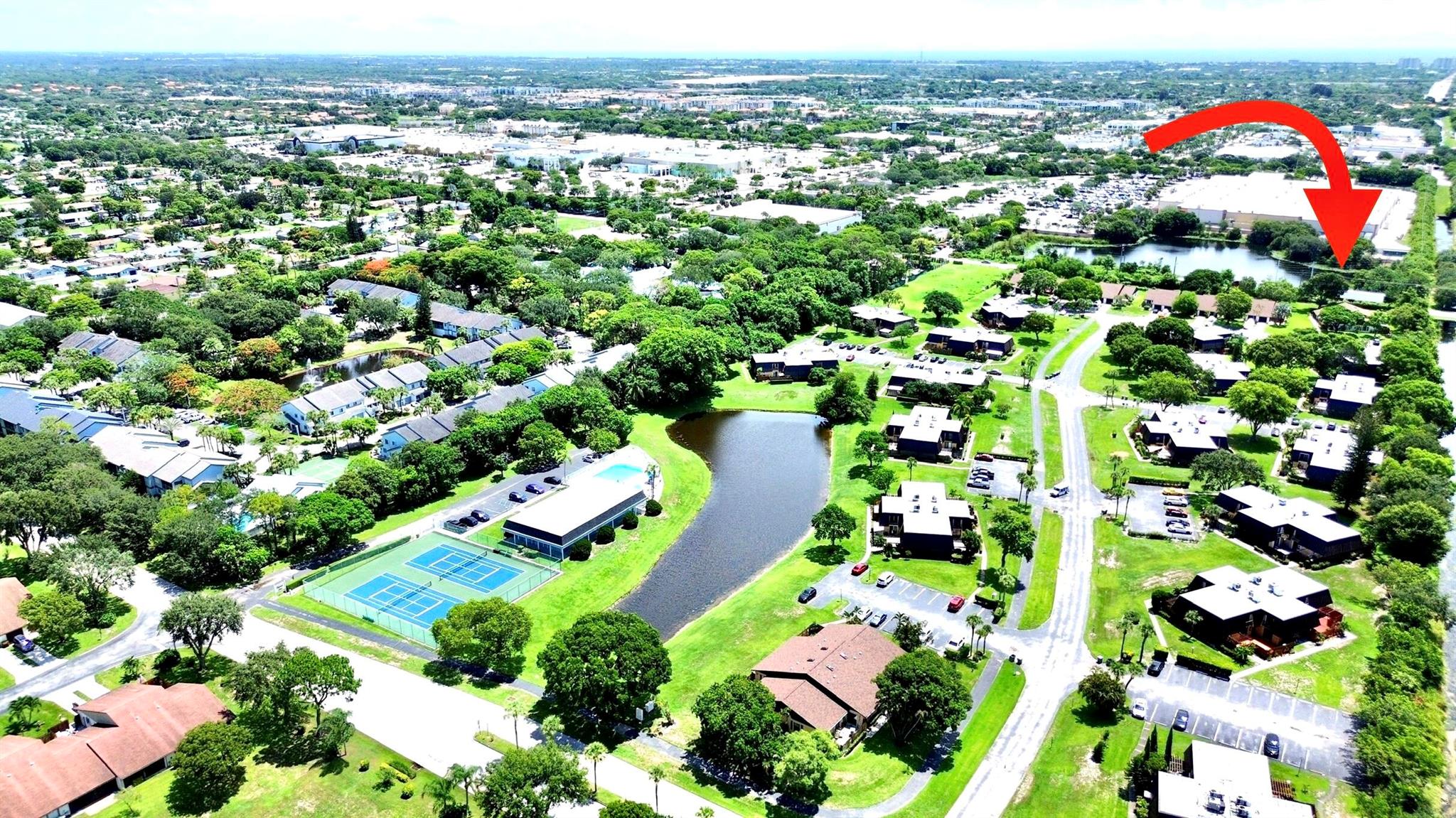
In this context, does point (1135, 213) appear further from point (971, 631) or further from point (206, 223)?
point (206, 223)

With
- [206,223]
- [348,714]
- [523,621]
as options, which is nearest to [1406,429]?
[523,621]

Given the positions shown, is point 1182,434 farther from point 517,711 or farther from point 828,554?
point 517,711

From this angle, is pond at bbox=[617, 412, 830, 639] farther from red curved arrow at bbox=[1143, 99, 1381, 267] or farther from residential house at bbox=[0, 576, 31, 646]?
red curved arrow at bbox=[1143, 99, 1381, 267]

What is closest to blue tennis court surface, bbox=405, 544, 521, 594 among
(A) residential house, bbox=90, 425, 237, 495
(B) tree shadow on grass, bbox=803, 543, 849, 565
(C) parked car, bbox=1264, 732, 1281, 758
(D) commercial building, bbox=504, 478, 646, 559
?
(D) commercial building, bbox=504, 478, 646, 559

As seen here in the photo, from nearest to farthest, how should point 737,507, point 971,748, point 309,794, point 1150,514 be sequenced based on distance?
point 309,794
point 971,748
point 1150,514
point 737,507

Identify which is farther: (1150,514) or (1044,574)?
(1150,514)

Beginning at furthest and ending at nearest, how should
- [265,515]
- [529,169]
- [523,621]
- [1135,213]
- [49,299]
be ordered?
[529,169] < [1135,213] < [49,299] < [265,515] < [523,621]

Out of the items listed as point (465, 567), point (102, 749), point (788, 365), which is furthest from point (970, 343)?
point (102, 749)

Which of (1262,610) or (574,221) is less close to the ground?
(574,221)

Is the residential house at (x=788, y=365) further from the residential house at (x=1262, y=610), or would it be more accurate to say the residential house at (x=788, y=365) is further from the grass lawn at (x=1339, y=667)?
the grass lawn at (x=1339, y=667)
